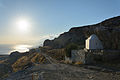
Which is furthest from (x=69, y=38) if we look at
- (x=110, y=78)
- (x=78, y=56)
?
(x=110, y=78)

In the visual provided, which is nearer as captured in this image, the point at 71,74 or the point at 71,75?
the point at 71,75

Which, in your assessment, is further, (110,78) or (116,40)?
(116,40)

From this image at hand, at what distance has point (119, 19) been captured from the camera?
236 ft

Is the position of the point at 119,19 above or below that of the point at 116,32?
above

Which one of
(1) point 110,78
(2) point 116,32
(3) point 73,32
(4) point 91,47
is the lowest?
(1) point 110,78

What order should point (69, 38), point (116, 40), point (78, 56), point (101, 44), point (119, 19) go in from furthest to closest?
point (69, 38)
point (119, 19)
point (101, 44)
point (116, 40)
point (78, 56)

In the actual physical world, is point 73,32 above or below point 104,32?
above

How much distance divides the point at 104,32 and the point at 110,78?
28.5 m

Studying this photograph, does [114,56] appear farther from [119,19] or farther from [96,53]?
[119,19]

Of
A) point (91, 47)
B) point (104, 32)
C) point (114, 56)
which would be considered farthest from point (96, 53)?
point (104, 32)

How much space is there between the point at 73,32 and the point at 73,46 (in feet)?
191

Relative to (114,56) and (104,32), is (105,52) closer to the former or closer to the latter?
(114,56)

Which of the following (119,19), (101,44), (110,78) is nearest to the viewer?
(110,78)

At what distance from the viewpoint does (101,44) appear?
125 ft
